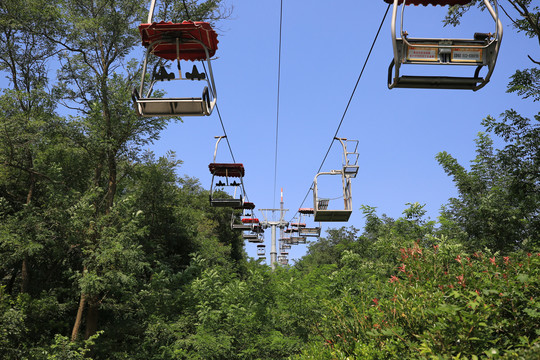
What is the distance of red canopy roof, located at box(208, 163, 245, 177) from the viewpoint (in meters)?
16.3

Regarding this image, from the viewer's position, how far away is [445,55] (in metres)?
5.61

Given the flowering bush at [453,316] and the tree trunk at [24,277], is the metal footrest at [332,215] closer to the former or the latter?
the flowering bush at [453,316]

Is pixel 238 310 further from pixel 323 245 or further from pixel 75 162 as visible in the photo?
pixel 323 245

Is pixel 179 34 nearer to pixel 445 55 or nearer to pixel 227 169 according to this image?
pixel 445 55

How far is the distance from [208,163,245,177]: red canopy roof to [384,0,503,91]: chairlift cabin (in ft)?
36.0

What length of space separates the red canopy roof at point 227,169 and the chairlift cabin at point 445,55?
11.0 metres

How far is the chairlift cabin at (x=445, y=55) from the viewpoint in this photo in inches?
215

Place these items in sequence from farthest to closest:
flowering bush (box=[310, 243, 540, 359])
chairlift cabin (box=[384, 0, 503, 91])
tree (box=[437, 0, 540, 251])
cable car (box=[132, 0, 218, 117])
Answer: tree (box=[437, 0, 540, 251])
cable car (box=[132, 0, 218, 117])
chairlift cabin (box=[384, 0, 503, 91])
flowering bush (box=[310, 243, 540, 359])

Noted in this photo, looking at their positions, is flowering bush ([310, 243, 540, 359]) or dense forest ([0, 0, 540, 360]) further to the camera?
dense forest ([0, 0, 540, 360])

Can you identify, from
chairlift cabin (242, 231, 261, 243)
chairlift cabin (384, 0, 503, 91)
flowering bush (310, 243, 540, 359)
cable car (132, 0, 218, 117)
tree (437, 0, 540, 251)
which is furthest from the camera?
chairlift cabin (242, 231, 261, 243)

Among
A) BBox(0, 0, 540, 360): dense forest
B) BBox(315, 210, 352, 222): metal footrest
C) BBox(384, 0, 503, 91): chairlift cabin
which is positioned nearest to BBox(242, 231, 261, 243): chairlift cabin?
BBox(0, 0, 540, 360): dense forest

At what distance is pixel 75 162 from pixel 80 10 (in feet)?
22.6

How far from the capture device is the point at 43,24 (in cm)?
2019

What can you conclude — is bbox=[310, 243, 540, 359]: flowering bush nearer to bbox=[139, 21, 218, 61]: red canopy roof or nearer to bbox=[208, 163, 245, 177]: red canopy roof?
bbox=[139, 21, 218, 61]: red canopy roof
